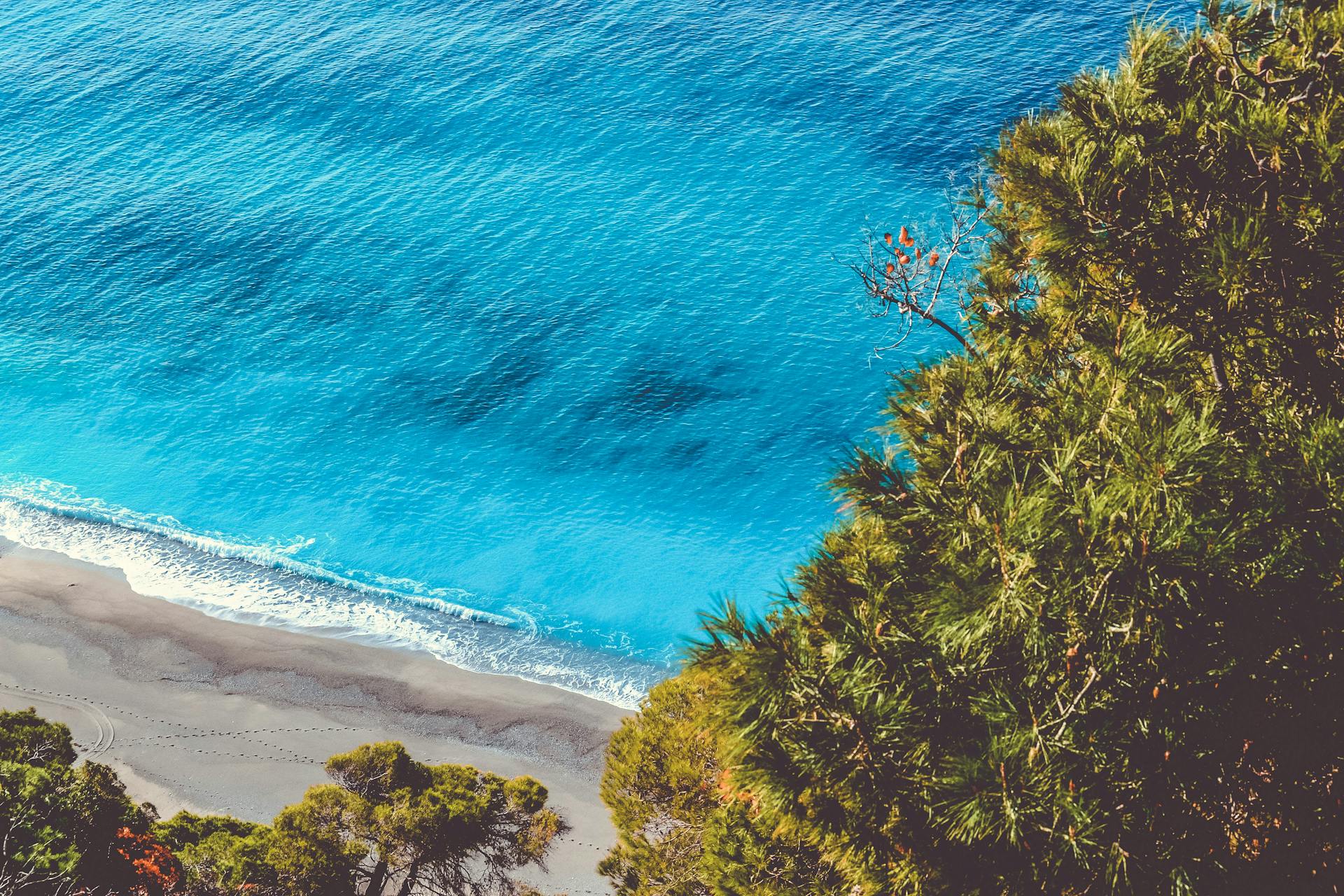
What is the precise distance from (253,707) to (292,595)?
547cm

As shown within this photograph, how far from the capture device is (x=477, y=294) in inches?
1909

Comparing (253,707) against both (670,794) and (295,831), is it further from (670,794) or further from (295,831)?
(670,794)

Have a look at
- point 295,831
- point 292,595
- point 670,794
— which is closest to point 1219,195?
point 670,794

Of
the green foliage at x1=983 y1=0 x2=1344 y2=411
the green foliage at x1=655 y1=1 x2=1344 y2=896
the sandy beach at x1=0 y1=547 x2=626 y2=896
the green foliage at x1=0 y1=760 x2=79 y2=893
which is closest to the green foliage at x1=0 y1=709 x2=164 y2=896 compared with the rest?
the green foliage at x1=0 y1=760 x2=79 y2=893

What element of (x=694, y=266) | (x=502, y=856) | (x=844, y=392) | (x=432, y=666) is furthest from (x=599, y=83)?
(x=502, y=856)

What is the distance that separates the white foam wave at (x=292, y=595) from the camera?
Result: 3297 centimetres

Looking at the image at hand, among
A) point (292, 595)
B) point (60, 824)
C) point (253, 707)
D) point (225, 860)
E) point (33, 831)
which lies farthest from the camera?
point (292, 595)

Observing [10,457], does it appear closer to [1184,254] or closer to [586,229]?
[586,229]

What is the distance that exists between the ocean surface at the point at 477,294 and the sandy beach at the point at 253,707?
1201mm

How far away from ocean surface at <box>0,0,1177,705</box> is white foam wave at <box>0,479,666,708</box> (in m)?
0.13

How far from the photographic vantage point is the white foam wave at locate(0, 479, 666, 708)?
108 feet

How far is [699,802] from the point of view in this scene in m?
17.2

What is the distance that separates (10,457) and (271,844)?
31.3m

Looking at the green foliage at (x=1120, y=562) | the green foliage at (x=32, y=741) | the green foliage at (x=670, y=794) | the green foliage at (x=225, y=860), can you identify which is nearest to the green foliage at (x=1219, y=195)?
the green foliage at (x=1120, y=562)
